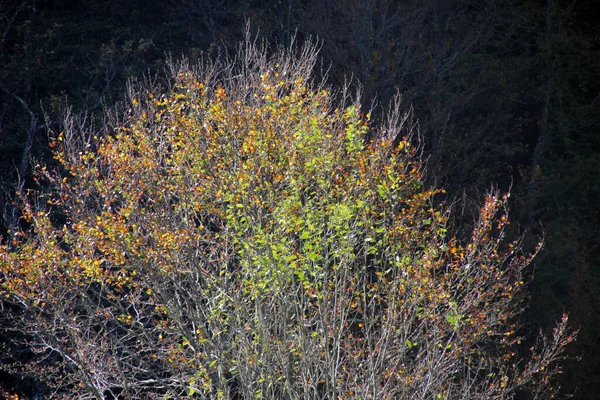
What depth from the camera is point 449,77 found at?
64.4 ft

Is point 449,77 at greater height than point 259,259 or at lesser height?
lesser

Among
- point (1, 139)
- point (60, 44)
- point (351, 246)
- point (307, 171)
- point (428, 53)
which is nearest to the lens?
point (351, 246)

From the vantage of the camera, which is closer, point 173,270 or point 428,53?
point 173,270

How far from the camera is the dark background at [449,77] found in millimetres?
15914

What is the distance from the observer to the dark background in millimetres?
15914

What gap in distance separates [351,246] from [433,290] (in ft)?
3.35

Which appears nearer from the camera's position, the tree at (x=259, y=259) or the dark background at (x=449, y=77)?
the tree at (x=259, y=259)

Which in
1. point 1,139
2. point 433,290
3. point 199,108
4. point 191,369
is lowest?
point 1,139

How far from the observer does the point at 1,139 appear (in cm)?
1512

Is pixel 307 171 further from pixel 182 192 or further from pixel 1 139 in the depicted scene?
pixel 1 139

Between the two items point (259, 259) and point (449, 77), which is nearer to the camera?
point (259, 259)

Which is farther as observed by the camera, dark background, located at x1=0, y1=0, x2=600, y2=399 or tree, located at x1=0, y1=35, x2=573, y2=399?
dark background, located at x1=0, y1=0, x2=600, y2=399

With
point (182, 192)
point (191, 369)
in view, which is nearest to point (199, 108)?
point (182, 192)

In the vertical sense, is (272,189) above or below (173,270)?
above
